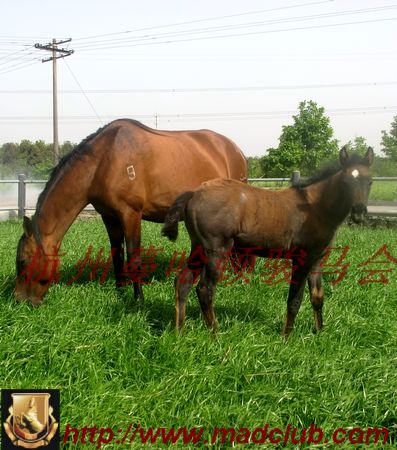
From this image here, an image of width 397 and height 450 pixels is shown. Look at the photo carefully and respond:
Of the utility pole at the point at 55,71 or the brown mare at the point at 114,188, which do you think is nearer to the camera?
the brown mare at the point at 114,188

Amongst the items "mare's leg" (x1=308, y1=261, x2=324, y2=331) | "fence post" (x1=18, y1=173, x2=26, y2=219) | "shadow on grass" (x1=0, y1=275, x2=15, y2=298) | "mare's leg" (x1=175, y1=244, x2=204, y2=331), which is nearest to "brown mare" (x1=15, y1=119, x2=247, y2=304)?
"shadow on grass" (x1=0, y1=275, x2=15, y2=298)

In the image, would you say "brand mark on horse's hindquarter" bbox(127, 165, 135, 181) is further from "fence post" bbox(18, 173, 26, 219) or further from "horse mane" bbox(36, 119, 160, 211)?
"fence post" bbox(18, 173, 26, 219)

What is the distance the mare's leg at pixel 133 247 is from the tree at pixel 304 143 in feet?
112

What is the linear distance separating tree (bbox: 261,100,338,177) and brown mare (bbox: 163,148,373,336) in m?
34.5

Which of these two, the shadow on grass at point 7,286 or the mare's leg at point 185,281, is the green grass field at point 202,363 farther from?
the mare's leg at point 185,281

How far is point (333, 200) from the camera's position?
3896mm

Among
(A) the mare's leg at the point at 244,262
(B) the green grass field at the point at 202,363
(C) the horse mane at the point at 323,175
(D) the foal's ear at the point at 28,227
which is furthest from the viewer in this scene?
(A) the mare's leg at the point at 244,262

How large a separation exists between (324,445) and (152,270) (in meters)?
3.62

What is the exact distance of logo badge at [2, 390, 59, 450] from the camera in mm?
2219

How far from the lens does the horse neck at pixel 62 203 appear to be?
4.49 m

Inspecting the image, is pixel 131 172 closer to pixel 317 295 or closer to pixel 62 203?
pixel 62 203

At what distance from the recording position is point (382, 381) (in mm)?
3018

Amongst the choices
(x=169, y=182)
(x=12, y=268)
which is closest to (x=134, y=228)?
(x=169, y=182)

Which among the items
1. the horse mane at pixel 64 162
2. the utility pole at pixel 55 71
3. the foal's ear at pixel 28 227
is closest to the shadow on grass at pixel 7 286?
the foal's ear at pixel 28 227
